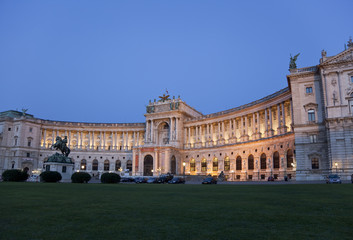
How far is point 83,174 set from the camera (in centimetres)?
3866

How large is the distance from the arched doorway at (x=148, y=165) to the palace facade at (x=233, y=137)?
0.31 m

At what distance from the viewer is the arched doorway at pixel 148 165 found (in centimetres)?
8841

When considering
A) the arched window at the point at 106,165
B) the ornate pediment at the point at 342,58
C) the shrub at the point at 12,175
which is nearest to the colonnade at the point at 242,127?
the ornate pediment at the point at 342,58

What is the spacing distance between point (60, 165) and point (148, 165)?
47.8 m

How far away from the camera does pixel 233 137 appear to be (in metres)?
80.0

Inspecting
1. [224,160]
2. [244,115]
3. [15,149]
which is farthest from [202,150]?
[15,149]

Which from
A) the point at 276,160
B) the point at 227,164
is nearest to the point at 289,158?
the point at 276,160

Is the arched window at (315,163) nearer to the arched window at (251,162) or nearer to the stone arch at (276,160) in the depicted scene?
the stone arch at (276,160)

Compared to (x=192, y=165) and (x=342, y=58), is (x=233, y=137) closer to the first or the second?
(x=192, y=165)

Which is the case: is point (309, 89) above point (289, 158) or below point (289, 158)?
above

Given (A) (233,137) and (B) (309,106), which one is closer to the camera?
(B) (309,106)

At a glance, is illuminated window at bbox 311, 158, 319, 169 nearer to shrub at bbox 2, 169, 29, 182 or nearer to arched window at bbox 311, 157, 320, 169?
arched window at bbox 311, 157, 320, 169

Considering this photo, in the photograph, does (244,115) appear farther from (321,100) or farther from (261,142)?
(321,100)

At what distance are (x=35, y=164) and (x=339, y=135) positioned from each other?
92611 mm
